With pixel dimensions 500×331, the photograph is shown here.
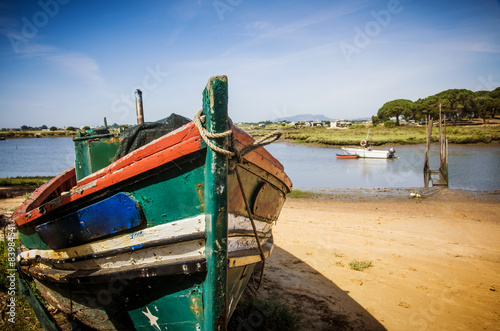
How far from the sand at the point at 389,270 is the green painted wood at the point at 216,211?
2.14 m

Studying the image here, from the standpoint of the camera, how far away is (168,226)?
7.92 ft

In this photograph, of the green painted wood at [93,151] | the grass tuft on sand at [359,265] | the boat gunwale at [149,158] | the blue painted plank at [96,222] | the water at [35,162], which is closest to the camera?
the boat gunwale at [149,158]

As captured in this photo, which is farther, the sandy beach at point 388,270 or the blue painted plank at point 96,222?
the sandy beach at point 388,270

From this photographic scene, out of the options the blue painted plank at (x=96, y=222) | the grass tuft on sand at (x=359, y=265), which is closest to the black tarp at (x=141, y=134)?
the blue painted plank at (x=96, y=222)

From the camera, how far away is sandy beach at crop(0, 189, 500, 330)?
14.0 feet

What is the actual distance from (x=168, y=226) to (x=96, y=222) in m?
0.66

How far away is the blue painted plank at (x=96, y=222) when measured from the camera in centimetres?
242

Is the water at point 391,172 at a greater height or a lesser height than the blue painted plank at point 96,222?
lesser

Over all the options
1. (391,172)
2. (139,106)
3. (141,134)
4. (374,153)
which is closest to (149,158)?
(141,134)

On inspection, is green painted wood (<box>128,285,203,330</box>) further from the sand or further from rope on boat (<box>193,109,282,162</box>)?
the sand

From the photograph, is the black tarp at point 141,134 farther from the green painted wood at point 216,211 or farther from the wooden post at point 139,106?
the wooden post at point 139,106

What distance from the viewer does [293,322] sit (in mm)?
3906

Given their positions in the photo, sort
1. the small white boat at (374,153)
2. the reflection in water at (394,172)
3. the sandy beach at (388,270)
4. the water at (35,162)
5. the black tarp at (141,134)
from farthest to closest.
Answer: the small white boat at (374,153), the water at (35,162), the reflection in water at (394,172), the sandy beach at (388,270), the black tarp at (141,134)

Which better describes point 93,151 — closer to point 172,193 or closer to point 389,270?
point 172,193
